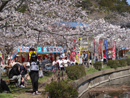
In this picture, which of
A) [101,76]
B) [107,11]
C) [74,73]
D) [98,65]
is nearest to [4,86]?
[74,73]

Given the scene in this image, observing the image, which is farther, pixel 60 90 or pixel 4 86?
pixel 4 86

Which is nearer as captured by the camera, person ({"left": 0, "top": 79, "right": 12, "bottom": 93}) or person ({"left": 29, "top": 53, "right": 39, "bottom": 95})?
person ({"left": 0, "top": 79, "right": 12, "bottom": 93})

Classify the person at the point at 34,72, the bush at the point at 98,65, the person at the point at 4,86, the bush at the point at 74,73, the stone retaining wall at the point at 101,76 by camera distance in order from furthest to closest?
the bush at the point at 98,65 < the stone retaining wall at the point at 101,76 < the bush at the point at 74,73 < the person at the point at 34,72 < the person at the point at 4,86

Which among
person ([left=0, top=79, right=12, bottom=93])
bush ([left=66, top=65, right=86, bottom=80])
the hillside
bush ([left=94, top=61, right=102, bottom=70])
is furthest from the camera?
the hillside

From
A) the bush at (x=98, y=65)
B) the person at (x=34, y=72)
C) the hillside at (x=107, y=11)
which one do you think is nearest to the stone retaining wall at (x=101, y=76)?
the bush at (x=98, y=65)

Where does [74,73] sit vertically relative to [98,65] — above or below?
above

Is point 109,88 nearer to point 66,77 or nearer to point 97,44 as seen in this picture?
point 66,77

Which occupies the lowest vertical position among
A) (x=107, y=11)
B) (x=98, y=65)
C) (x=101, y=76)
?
(x=101, y=76)

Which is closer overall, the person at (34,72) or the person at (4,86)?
the person at (4,86)

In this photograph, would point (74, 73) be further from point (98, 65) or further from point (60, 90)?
point (98, 65)

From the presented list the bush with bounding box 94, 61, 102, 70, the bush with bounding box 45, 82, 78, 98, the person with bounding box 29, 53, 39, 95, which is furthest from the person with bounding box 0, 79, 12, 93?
the bush with bounding box 94, 61, 102, 70

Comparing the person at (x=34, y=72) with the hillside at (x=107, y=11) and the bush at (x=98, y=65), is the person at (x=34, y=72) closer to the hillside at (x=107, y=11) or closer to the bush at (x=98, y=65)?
the hillside at (x=107, y=11)

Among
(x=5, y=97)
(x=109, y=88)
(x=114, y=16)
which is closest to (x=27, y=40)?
(x=109, y=88)

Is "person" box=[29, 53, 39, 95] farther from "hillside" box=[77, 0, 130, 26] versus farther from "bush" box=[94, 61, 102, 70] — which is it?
"bush" box=[94, 61, 102, 70]
